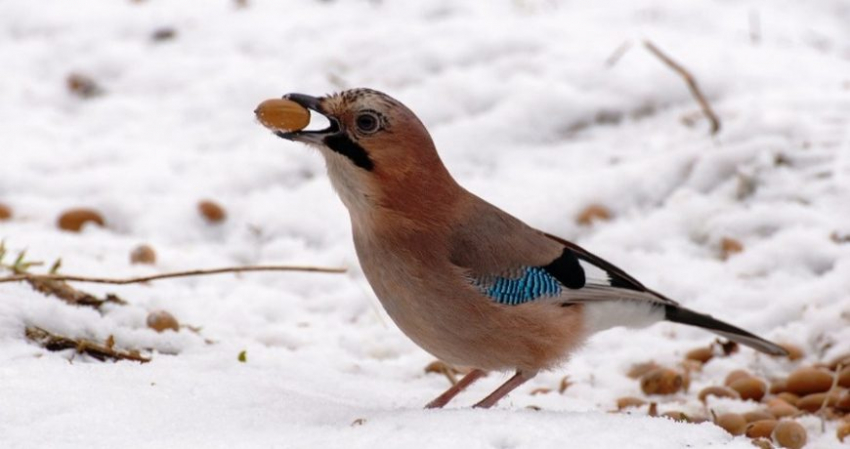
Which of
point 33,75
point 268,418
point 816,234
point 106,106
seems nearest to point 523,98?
point 816,234

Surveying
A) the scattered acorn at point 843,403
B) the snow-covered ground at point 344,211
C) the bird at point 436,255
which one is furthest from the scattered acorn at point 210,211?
the scattered acorn at point 843,403

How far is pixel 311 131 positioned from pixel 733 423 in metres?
1.40

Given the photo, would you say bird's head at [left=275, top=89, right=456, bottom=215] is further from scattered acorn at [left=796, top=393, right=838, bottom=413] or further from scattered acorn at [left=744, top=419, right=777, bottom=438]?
scattered acorn at [left=796, top=393, right=838, bottom=413]

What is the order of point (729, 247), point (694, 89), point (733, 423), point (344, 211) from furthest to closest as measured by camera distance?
point (694, 89), point (344, 211), point (729, 247), point (733, 423)

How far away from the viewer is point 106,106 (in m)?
5.60

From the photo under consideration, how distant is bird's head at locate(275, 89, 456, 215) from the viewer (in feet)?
9.80

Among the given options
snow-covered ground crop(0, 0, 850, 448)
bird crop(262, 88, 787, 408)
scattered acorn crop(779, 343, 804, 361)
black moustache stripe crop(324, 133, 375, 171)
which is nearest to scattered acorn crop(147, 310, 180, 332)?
snow-covered ground crop(0, 0, 850, 448)

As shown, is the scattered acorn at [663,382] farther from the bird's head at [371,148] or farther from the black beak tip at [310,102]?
the black beak tip at [310,102]

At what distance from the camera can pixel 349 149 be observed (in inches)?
118

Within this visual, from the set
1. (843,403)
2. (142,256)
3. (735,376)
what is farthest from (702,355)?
(142,256)

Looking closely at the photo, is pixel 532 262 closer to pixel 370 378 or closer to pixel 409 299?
pixel 409 299

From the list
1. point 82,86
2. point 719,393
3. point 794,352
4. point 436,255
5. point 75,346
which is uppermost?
point 82,86

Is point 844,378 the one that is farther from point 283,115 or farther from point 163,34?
point 163,34

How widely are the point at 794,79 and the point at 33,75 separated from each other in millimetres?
3652
